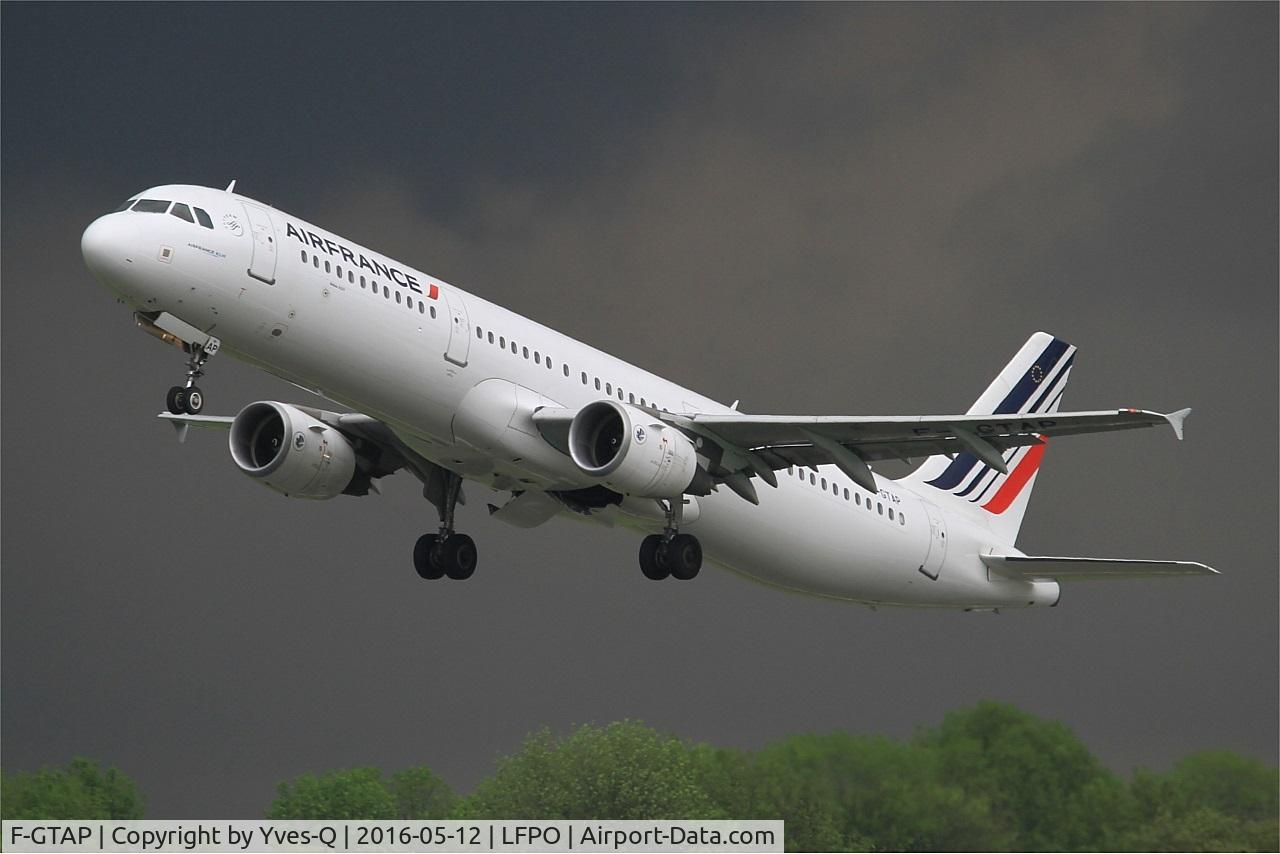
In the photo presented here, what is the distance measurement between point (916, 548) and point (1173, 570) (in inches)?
189

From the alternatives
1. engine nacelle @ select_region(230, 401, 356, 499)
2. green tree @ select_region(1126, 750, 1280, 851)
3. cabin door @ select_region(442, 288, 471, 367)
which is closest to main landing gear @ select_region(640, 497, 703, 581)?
cabin door @ select_region(442, 288, 471, 367)

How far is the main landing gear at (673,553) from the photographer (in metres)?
30.1

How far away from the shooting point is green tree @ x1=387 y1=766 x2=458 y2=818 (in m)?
55.6

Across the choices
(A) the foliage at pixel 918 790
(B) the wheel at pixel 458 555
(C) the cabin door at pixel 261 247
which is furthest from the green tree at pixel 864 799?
(C) the cabin door at pixel 261 247

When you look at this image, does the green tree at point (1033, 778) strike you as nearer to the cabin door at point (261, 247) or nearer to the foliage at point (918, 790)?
the foliage at point (918, 790)

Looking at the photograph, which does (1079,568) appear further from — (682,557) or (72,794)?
(72,794)

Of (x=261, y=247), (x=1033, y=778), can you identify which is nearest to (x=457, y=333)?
(x=261, y=247)

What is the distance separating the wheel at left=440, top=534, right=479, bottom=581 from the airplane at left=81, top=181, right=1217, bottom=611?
1.5 inches

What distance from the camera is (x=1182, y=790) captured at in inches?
1901

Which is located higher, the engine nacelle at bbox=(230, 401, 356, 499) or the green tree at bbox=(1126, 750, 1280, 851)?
the engine nacelle at bbox=(230, 401, 356, 499)

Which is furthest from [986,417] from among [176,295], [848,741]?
[848,741]

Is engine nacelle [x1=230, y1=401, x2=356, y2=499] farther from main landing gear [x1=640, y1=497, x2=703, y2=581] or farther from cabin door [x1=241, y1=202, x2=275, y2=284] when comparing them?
main landing gear [x1=640, y1=497, x2=703, y2=581]

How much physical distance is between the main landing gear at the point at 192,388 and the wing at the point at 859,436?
7496mm

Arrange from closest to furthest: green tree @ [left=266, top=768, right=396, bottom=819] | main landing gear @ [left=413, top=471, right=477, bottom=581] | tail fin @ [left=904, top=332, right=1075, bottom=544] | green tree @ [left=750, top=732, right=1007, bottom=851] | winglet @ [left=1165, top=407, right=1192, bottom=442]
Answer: winglet @ [left=1165, top=407, right=1192, bottom=442] → main landing gear @ [left=413, top=471, right=477, bottom=581] → tail fin @ [left=904, top=332, right=1075, bottom=544] → green tree @ [left=750, top=732, right=1007, bottom=851] → green tree @ [left=266, top=768, right=396, bottom=819]
